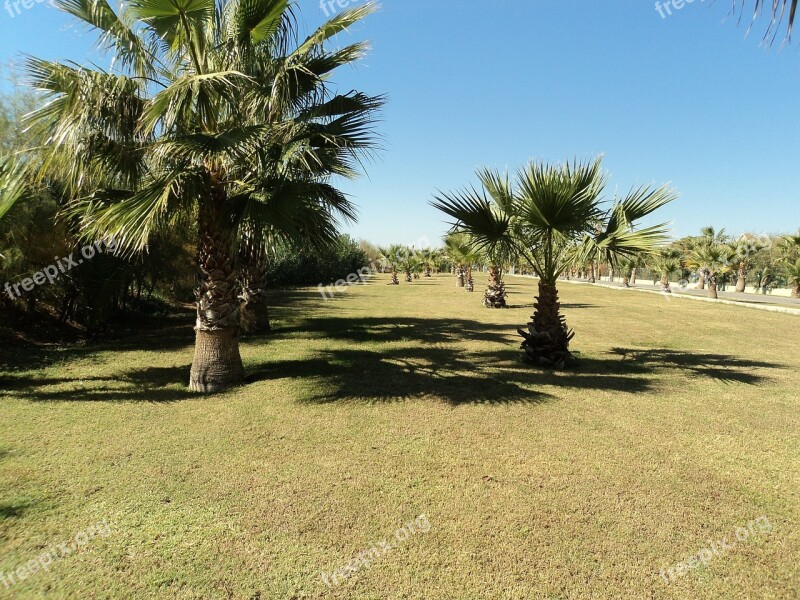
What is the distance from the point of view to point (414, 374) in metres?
7.47

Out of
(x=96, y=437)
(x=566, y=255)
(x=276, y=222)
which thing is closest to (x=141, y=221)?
(x=276, y=222)

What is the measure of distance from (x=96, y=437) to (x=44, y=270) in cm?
620

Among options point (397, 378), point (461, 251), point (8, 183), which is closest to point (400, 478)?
point (397, 378)

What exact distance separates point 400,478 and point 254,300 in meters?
→ 8.63

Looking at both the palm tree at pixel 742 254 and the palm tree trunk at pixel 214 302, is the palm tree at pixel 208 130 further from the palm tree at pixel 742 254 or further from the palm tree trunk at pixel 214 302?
the palm tree at pixel 742 254

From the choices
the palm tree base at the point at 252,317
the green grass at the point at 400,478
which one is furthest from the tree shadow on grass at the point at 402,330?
the green grass at the point at 400,478

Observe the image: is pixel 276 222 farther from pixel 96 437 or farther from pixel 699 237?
pixel 699 237

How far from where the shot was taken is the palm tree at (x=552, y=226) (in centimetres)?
715

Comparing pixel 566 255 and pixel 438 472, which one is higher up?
pixel 566 255

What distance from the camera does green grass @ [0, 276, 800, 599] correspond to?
8.61 ft

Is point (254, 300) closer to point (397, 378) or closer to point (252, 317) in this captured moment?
point (252, 317)

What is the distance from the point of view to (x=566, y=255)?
816cm

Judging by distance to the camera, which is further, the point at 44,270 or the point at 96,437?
the point at 44,270

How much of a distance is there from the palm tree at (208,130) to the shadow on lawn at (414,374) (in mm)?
1276
